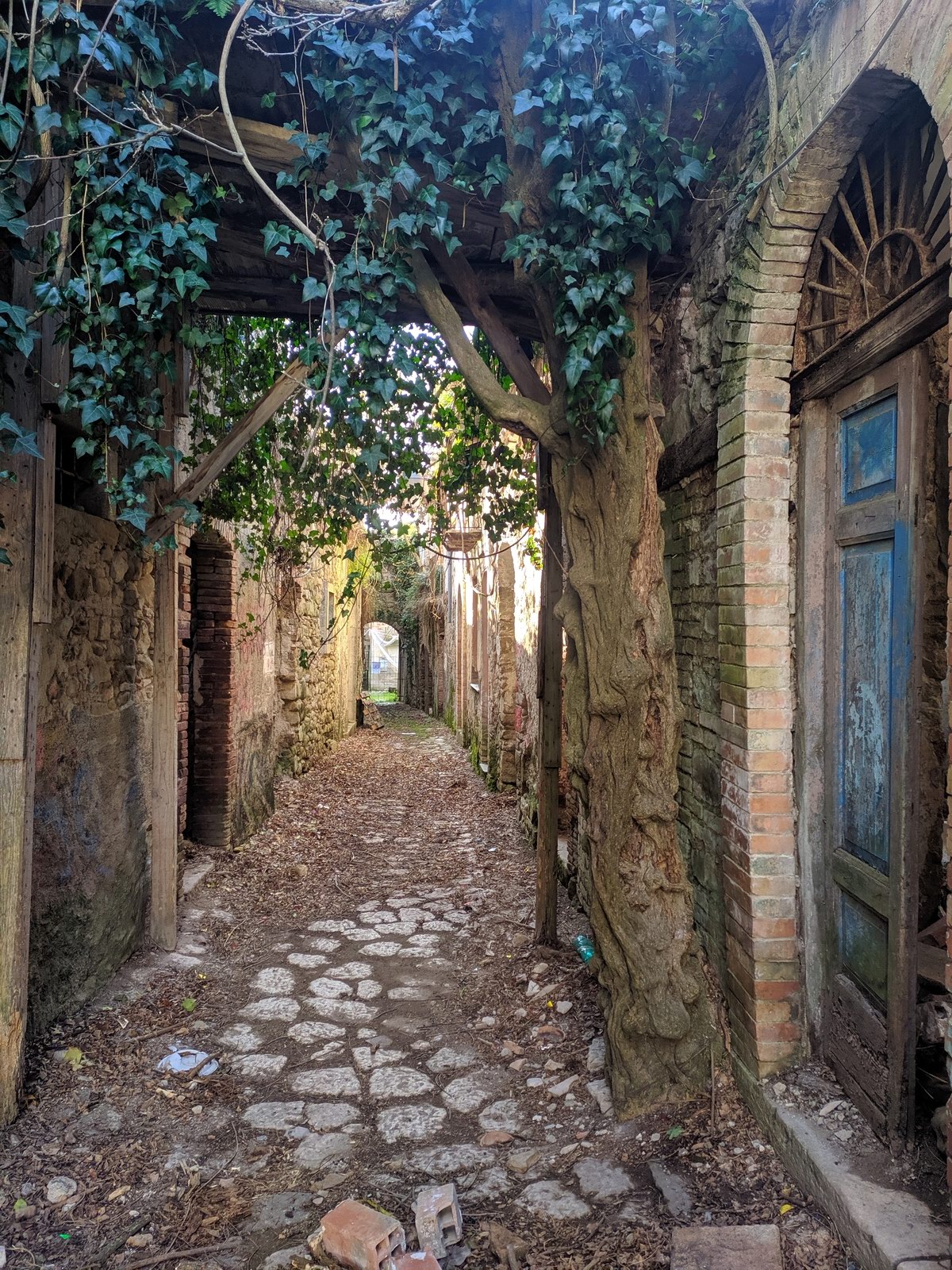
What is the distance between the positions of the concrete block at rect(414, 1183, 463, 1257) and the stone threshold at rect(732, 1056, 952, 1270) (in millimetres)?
1035

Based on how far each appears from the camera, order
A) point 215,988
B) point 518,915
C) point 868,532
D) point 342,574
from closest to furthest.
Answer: point 868,532, point 215,988, point 518,915, point 342,574

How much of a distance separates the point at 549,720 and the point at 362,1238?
2.85 metres

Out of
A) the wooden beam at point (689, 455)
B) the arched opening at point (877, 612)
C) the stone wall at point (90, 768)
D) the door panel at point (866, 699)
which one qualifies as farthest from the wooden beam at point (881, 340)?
the stone wall at point (90, 768)

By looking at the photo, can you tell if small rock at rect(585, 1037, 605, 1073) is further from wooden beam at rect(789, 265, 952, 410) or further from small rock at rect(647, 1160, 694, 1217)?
wooden beam at rect(789, 265, 952, 410)

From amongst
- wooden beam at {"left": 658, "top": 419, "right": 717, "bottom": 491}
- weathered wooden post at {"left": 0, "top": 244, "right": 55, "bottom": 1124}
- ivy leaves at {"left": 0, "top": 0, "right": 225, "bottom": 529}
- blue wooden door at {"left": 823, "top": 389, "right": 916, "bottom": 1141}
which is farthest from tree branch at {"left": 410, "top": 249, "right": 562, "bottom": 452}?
weathered wooden post at {"left": 0, "top": 244, "right": 55, "bottom": 1124}

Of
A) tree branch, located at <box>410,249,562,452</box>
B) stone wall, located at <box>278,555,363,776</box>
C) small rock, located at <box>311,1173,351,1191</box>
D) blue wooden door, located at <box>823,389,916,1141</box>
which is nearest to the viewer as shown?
blue wooden door, located at <box>823,389,916,1141</box>

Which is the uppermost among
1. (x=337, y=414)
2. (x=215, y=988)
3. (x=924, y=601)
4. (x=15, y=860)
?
(x=337, y=414)

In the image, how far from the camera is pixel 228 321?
552cm

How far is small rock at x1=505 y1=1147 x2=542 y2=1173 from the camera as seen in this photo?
2672 mm

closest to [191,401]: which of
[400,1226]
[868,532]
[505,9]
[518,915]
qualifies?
[505,9]

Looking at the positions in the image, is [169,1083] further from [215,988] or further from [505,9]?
[505,9]

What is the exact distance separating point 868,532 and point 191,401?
453cm

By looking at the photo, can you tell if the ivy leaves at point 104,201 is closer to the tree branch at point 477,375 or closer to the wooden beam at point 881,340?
the tree branch at point 477,375

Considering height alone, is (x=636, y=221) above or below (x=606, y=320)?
above
